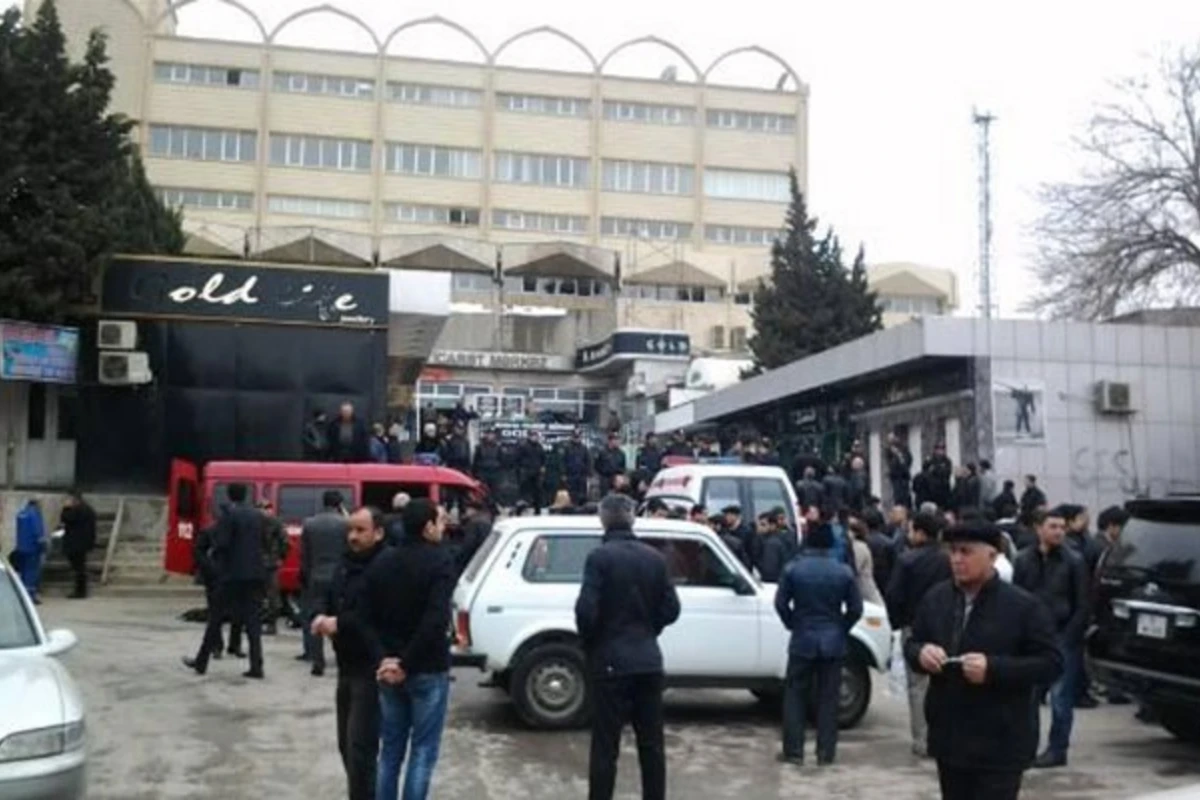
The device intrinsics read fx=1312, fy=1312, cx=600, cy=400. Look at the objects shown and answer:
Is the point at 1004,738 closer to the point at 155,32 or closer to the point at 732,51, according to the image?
the point at 155,32

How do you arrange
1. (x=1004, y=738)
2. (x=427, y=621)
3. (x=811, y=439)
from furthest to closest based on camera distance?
(x=811, y=439) → (x=427, y=621) → (x=1004, y=738)

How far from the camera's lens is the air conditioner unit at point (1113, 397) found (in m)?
22.4

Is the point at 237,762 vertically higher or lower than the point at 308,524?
lower

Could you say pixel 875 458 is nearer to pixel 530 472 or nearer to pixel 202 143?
pixel 530 472

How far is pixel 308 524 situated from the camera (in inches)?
513

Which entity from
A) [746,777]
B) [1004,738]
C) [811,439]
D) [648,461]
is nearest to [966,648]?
[1004,738]

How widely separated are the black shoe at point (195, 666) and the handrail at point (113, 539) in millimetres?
9212

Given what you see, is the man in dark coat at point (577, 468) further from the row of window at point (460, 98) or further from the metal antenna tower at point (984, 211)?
the row of window at point (460, 98)

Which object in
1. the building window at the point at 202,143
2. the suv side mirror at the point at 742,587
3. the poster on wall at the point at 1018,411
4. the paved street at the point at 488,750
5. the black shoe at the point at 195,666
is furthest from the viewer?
the building window at the point at 202,143

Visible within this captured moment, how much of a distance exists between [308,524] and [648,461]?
1164 centimetres

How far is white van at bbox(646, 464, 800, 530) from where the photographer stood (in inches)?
644

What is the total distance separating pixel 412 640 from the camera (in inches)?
258

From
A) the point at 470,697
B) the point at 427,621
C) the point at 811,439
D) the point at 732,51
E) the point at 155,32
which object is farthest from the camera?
the point at 732,51

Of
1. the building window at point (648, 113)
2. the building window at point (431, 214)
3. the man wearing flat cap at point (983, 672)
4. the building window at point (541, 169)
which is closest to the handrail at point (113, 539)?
the man wearing flat cap at point (983, 672)
